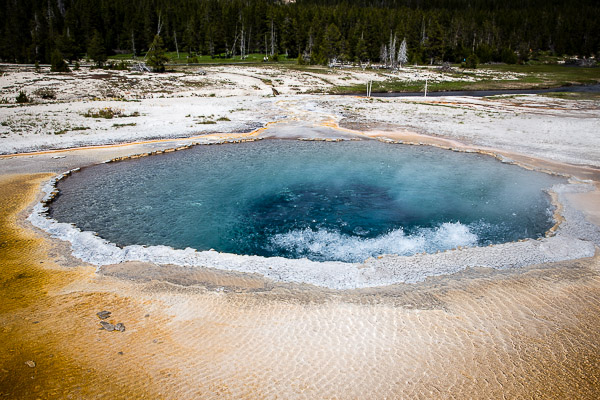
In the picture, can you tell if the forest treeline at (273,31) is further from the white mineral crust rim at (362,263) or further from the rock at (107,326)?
the rock at (107,326)

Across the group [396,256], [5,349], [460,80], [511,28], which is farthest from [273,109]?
[511,28]

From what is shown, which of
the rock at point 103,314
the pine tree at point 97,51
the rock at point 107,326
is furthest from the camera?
the pine tree at point 97,51

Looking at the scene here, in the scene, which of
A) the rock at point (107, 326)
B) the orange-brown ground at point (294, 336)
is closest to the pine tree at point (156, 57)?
the orange-brown ground at point (294, 336)

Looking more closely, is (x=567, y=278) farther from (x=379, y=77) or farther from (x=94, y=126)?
(x=379, y=77)

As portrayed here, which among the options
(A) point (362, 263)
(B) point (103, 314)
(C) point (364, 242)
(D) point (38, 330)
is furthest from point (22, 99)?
(A) point (362, 263)

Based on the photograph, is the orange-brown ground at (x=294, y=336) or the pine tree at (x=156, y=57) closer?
the orange-brown ground at (x=294, y=336)

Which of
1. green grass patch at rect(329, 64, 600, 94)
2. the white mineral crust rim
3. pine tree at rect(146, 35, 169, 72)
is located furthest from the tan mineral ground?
pine tree at rect(146, 35, 169, 72)
